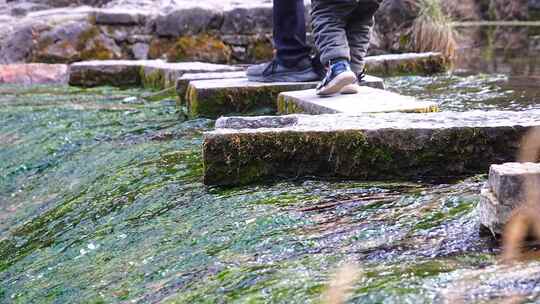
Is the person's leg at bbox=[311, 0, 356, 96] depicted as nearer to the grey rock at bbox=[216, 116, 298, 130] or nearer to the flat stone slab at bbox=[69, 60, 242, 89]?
the grey rock at bbox=[216, 116, 298, 130]

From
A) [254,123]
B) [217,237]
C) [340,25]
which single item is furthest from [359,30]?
[217,237]

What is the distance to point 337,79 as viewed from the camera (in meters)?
3.21

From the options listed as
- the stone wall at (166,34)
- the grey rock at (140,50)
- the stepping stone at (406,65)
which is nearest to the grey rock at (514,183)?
the stepping stone at (406,65)

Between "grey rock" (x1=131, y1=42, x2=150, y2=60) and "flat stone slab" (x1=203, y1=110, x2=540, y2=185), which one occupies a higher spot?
"flat stone slab" (x1=203, y1=110, x2=540, y2=185)

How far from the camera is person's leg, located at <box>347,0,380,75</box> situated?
3529 mm

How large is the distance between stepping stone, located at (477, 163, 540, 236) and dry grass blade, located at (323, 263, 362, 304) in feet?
0.96

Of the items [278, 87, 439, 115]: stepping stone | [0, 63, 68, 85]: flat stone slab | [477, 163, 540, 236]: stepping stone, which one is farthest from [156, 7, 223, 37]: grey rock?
[477, 163, 540, 236]: stepping stone

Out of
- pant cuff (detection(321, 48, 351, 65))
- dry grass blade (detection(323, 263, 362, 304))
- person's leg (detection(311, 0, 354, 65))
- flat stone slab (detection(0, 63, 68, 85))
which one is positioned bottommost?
flat stone slab (detection(0, 63, 68, 85))

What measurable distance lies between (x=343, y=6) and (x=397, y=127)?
1.29m

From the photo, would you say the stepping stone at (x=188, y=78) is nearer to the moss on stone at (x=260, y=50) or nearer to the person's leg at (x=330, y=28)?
the person's leg at (x=330, y=28)

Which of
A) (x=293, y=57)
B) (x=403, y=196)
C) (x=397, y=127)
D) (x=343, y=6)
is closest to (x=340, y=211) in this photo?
(x=403, y=196)

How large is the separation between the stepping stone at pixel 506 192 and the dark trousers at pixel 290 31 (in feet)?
8.33

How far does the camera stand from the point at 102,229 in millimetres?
2238

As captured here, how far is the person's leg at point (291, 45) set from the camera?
4016 millimetres
